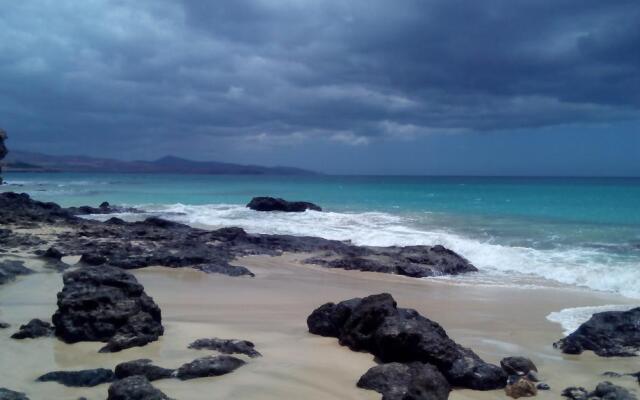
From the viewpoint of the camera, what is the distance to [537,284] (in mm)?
12383

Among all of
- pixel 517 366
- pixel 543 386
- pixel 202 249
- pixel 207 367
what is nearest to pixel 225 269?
pixel 202 249

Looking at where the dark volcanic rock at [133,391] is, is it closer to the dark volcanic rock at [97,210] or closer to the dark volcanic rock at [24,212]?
the dark volcanic rock at [24,212]

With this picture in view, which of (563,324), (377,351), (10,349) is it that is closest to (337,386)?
(377,351)

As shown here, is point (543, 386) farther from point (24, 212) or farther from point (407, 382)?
point (24, 212)

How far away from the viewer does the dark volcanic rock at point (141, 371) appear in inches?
211

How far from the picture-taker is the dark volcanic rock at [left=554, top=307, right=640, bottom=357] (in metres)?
6.86

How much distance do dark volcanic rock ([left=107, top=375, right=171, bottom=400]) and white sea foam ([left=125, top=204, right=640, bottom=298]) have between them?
1035 centimetres

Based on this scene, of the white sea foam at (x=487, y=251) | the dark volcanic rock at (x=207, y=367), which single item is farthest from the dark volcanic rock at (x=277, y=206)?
the dark volcanic rock at (x=207, y=367)

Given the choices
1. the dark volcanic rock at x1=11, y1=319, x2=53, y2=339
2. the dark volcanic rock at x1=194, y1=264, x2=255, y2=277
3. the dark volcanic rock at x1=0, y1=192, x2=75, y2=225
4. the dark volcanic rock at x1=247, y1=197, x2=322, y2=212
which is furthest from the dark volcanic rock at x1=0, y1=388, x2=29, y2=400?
the dark volcanic rock at x1=247, y1=197, x2=322, y2=212

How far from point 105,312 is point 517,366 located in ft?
16.5

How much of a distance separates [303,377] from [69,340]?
3.00 m

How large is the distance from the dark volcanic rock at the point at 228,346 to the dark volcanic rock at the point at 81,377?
4.21 feet

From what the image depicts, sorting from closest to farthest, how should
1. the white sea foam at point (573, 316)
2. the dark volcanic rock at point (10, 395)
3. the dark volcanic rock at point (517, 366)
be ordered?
the dark volcanic rock at point (10, 395) → the dark volcanic rock at point (517, 366) → the white sea foam at point (573, 316)

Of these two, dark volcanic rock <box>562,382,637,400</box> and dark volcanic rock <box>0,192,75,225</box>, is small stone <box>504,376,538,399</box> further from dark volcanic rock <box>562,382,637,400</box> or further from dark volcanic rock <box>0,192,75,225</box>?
dark volcanic rock <box>0,192,75,225</box>
